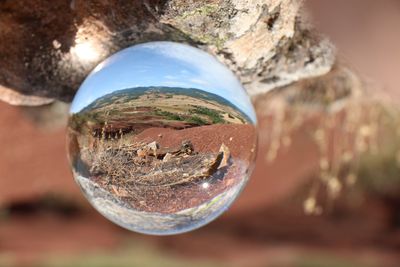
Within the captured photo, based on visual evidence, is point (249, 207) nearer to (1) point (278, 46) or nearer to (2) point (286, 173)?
(2) point (286, 173)

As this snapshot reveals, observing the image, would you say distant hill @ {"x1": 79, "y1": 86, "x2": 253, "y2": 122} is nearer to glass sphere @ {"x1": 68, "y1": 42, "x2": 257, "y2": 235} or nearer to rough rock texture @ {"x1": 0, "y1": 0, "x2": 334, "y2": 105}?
glass sphere @ {"x1": 68, "y1": 42, "x2": 257, "y2": 235}

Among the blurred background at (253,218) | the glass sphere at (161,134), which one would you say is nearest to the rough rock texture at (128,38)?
the glass sphere at (161,134)

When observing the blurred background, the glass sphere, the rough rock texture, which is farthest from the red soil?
the blurred background

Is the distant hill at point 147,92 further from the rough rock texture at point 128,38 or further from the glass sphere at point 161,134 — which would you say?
the rough rock texture at point 128,38

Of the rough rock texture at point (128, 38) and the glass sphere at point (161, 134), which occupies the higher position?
the rough rock texture at point (128, 38)

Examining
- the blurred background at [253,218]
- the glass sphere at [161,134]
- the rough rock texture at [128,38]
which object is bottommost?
the glass sphere at [161,134]

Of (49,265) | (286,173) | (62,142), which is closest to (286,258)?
(286,173)
